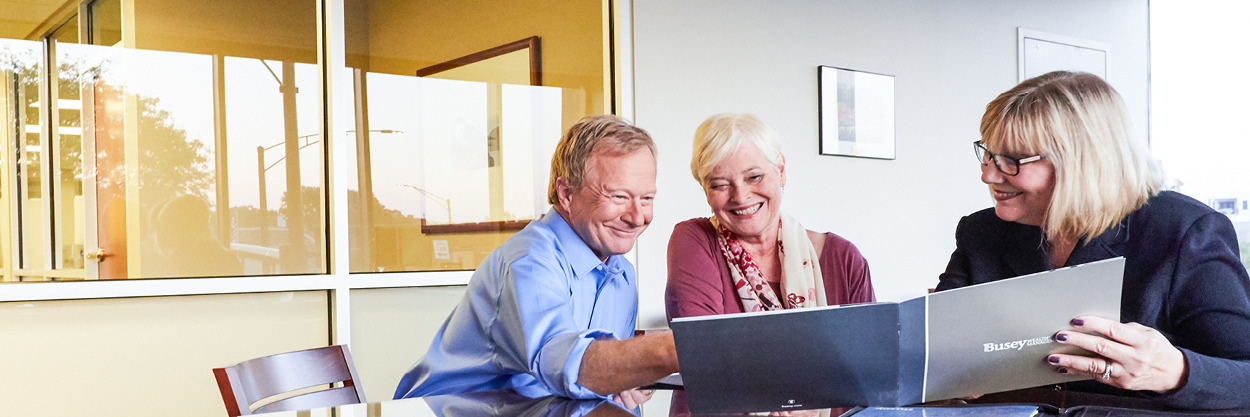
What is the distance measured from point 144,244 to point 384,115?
0.93m

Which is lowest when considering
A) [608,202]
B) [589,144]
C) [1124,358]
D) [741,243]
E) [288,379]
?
[288,379]

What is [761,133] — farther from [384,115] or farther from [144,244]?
[144,244]

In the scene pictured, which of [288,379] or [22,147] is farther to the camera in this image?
[22,147]

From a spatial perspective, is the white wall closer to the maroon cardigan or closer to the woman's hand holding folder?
the maroon cardigan

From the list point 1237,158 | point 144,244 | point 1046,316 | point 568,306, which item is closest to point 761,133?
point 568,306

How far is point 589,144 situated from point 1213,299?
1192mm

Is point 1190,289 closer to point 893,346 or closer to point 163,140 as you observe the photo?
point 893,346

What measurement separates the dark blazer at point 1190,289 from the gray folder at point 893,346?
0.24 metres

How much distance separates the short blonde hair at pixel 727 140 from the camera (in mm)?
2264

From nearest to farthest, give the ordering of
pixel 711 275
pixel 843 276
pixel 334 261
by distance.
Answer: pixel 711 275 < pixel 843 276 < pixel 334 261

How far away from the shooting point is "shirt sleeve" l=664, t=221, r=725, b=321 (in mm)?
2221

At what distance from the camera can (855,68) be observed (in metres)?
4.30

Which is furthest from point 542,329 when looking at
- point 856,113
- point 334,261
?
point 856,113

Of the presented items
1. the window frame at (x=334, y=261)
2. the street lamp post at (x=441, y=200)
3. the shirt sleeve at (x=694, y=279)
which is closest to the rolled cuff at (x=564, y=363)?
the shirt sleeve at (x=694, y=279)
